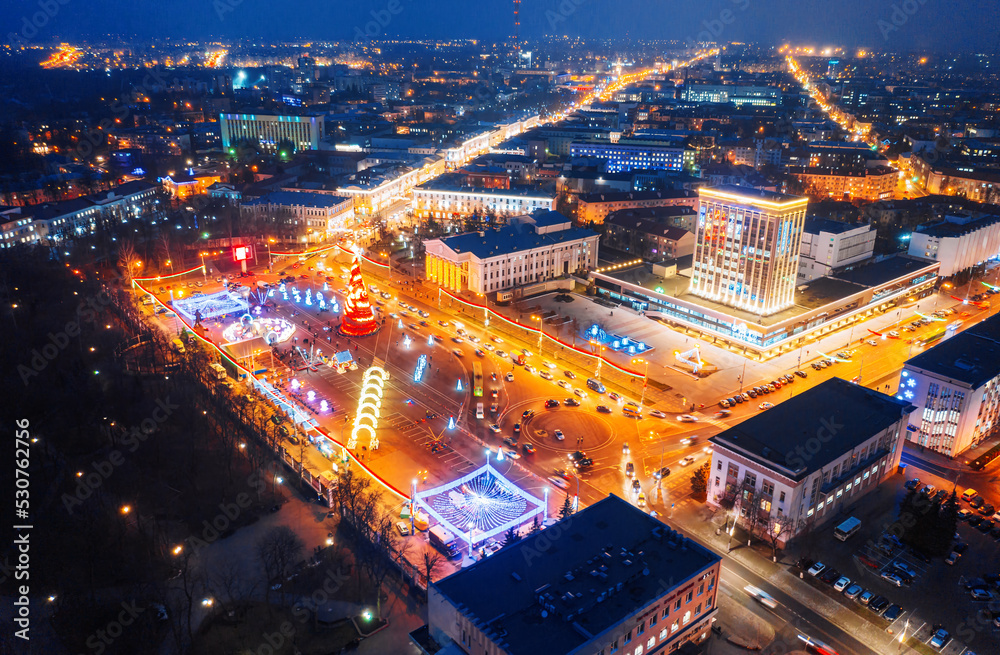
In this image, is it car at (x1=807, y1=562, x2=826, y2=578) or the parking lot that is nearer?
the parking lot

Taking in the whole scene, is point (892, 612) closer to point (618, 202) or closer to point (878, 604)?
point (878, 604)

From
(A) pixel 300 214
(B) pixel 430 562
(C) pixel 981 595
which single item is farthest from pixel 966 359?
(A) pixel 300 214

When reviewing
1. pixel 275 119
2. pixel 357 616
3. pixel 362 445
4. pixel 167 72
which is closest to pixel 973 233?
pixel 362 445

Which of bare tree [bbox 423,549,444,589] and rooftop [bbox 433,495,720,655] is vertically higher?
rooftop [bbox 433,495,720,655]

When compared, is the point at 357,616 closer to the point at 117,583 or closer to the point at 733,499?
the point at 117,583

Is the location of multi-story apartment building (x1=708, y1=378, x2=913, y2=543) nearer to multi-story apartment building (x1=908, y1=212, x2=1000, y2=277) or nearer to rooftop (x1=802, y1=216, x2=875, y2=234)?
rooftop (x1=802, y1=216, x2=875, y2=234)

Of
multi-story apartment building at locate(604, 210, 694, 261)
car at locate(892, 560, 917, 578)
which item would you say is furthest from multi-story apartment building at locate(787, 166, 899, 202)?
car at locate(892, 560, 917, 578)

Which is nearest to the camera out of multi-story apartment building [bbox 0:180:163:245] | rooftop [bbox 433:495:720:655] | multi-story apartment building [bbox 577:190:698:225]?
rooftop [bbox 433:495:720:655]

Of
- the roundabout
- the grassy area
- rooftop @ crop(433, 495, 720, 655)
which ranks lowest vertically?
the grassy area
